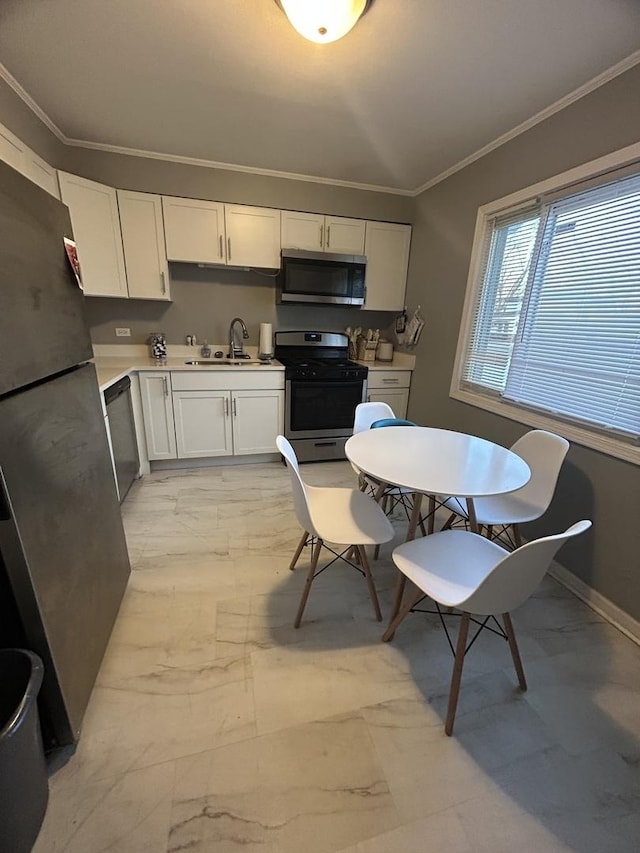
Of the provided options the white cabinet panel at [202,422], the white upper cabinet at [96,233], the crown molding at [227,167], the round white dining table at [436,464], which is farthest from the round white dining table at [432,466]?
the crown molding at [227,167]

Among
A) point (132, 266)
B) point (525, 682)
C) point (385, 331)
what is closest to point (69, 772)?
point (525, 682)

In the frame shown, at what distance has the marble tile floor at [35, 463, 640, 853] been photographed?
100 centimetres

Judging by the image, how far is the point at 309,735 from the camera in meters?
1.22

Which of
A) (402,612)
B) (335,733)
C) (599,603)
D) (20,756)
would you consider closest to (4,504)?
(20,756)

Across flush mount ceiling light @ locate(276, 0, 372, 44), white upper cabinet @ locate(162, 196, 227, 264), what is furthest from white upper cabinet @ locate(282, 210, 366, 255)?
flush mount ceiling light @ locate(276, 0, 372, 44)

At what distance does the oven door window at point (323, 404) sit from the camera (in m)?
3.26

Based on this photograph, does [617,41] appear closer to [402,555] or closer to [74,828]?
[402,555]

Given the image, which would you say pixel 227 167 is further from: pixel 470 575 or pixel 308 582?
pixel 470 575

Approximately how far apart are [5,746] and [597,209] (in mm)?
3006

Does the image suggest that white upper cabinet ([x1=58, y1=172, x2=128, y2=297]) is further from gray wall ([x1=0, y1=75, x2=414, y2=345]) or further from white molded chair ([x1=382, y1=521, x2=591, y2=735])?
white molded chair ([x1=382, y1=521, x2=591, y2=735])

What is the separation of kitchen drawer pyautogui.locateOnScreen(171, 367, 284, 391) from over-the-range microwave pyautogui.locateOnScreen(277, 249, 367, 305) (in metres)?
0.76

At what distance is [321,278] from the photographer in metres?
3.29

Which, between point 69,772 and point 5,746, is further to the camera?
point 69,772

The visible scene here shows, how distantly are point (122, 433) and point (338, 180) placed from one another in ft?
9.28
